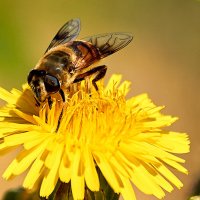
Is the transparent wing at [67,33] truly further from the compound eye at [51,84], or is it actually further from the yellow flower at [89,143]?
the compound eye at [51,84]

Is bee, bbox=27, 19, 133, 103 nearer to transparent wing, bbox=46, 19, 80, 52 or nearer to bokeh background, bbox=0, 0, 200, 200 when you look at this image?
transparent wing, bbox=46, 19, 80, 52

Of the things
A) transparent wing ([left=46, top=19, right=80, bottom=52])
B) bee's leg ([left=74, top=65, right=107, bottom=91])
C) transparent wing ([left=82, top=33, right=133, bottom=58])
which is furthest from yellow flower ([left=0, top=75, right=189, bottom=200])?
transparent wing ([left=46, top=19, right=80, bottom=52])

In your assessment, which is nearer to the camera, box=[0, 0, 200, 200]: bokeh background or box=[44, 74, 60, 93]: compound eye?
box=[44, 74, 60, 93]: compound eye

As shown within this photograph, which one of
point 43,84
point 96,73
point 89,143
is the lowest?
point 89,143

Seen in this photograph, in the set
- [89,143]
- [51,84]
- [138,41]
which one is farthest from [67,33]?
[138,41]

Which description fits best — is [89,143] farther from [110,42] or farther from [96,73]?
[110,42]
